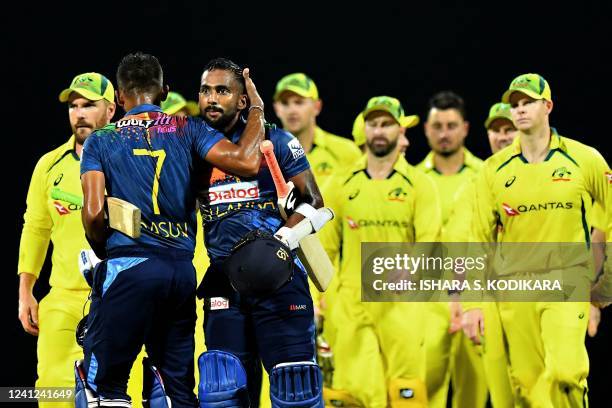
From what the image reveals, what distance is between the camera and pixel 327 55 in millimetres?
9648

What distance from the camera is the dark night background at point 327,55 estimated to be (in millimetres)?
8727

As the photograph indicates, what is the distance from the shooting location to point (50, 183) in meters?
6.42

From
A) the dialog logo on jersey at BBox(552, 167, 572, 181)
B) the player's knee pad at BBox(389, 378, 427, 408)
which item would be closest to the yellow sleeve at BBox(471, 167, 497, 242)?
the dialog logo on jersey at BBox(552, 167, 572, 181)

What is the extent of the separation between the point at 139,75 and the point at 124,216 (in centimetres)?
67

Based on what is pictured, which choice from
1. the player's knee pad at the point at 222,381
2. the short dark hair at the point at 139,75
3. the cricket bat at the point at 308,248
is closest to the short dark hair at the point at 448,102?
the cricket bat at the point at 308,248

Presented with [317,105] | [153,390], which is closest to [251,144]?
[153,390]

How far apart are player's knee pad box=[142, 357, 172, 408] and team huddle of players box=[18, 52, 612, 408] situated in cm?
3

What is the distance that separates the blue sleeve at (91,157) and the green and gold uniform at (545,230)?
2.80 metres

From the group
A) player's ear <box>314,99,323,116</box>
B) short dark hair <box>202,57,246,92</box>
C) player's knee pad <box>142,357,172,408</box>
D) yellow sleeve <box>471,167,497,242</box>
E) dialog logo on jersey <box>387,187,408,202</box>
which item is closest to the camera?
player's knee pad <box>142,357,172,408</box>

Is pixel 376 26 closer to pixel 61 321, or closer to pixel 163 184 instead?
pixel 61 321

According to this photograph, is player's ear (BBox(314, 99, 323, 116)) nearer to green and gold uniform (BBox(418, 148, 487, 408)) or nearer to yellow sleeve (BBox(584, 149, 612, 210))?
green and gold uniform (BBox(418, 148, 487, 408))

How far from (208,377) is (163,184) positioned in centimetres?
82

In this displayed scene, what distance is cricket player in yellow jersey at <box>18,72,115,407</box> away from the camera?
630 centimetres

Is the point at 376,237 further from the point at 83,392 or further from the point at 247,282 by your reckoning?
the point at 83,392
